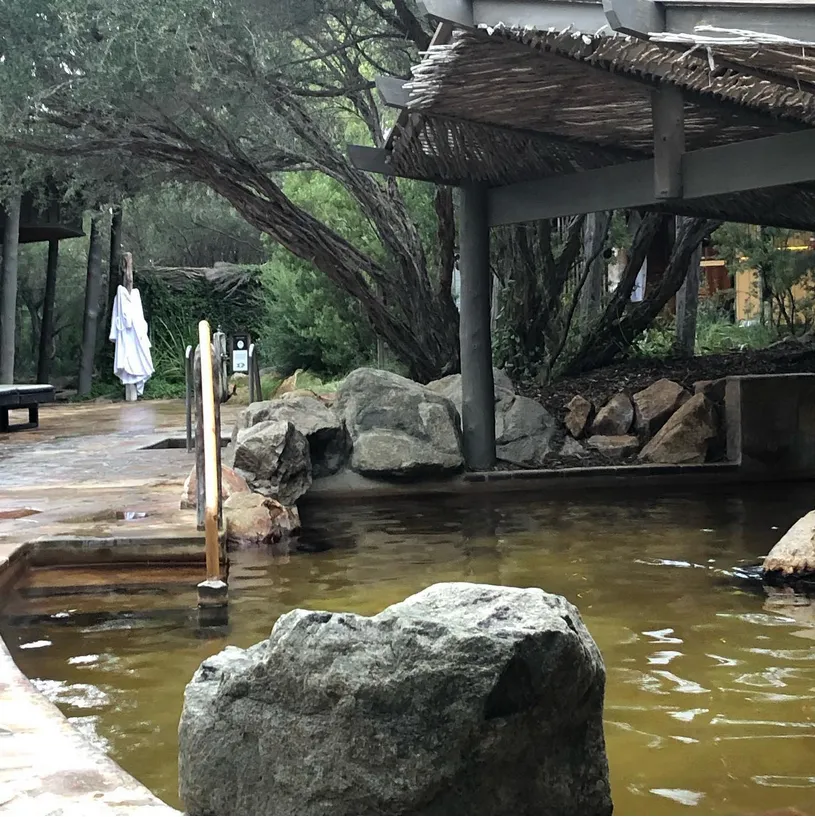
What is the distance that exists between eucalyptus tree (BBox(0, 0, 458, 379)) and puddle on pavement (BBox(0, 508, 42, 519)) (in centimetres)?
360

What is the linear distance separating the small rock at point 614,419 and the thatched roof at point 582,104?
1785 mm

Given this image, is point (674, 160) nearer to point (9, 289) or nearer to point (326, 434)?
point (326, 434)

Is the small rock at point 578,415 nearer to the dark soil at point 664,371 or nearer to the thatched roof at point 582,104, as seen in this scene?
the dark soil at point 664,371

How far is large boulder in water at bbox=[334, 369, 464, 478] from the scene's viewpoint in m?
8.79

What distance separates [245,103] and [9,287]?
23.0 feet

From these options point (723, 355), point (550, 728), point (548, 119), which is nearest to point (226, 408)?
point (723, 355)

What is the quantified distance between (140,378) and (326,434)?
1078cm

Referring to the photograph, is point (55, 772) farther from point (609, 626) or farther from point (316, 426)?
point (316, 426)

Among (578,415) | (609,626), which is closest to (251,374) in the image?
(578,415)

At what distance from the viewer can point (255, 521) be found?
22.7 feet

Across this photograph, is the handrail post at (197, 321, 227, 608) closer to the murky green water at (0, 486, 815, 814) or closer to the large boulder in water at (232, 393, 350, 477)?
the murky green water at (0, 486, 815, 814)

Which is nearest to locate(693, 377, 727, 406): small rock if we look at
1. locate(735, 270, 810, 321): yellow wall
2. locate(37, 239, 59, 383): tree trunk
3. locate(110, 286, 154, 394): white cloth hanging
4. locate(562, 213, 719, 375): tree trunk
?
locate(562, 213, 719, 375): tree trunk

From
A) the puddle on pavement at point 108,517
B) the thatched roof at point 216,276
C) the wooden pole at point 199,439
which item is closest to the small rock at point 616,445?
the puddle on pavement at point 108,517

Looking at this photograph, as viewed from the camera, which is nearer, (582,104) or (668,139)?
(668,139)
